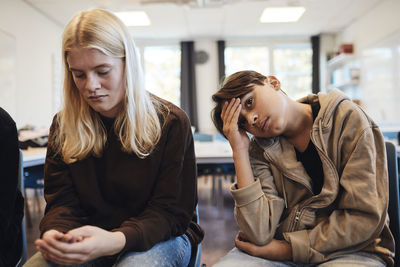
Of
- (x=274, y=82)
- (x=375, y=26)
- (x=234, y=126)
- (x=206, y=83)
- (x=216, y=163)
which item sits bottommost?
Result: (x=216, y=163)

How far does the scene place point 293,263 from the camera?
3.12 feet

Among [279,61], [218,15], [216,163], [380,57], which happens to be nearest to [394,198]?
[216,163]

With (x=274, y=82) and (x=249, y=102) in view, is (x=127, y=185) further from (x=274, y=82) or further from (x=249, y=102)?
(x=274, y=82)

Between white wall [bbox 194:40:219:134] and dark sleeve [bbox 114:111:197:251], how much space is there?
595 centimetres

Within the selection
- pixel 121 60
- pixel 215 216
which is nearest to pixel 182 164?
pixel 121 60

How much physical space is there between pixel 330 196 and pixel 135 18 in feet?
17.1

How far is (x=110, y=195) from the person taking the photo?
1.01 m

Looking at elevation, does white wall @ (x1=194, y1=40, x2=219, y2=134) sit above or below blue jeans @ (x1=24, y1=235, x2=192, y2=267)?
above

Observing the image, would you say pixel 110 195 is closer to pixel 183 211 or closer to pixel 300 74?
pixel 183 211

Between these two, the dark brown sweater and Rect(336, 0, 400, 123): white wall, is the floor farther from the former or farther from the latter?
Rect(336, 0, 400, 123): white wall

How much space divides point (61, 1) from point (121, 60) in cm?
438

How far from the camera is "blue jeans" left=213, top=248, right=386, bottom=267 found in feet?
2.82

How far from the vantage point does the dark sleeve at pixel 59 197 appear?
95cm

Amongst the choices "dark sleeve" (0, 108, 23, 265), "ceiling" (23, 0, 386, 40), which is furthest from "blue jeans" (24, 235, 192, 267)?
"ceiling" (23, 0, 386, 40)
